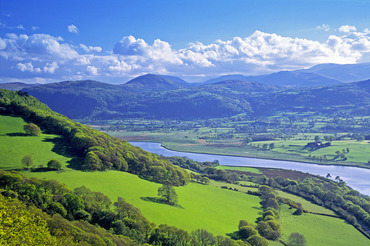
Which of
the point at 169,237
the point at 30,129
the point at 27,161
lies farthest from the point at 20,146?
the point at 169,237

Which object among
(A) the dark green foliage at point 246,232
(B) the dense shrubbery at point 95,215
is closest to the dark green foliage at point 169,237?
(B) the dense shrubbery at point 95,215

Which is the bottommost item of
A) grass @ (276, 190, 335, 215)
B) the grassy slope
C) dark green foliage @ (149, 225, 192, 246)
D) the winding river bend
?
grass @ (276, 190, 335, 215)

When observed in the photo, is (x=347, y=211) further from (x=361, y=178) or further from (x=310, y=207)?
(x=361, y=178)

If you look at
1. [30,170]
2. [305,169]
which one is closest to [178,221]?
[30,170]

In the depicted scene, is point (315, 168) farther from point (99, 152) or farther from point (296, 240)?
point (99, 152)

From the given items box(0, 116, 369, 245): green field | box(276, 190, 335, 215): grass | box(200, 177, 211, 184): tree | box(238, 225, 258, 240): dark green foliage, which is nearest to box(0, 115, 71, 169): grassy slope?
box(0, 116, 369, 245): green field

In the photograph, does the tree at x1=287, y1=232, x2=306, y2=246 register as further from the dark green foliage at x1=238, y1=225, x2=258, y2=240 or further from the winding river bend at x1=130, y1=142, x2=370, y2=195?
the winding river bend at x1=130, y1=142, x2=370, y2=195
